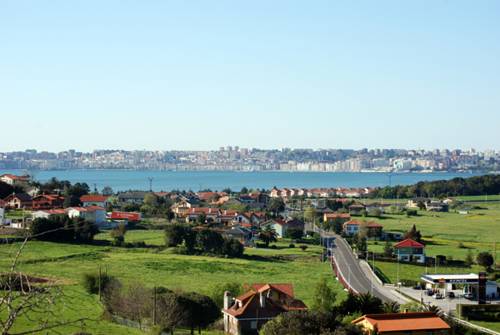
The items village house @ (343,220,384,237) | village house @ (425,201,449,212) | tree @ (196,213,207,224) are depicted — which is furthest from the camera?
village house @ (425,201,449,212)

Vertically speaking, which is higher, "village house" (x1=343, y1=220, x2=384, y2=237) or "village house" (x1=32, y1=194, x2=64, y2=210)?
"village house" (x1=32, y1=194, x2=64, y2=210)

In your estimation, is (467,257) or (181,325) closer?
(181,325)

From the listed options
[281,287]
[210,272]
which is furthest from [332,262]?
[281,287]

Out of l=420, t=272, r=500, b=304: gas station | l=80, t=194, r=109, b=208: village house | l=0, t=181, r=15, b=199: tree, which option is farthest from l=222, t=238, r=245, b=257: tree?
l=0, t=181, r=15, b=199: tree

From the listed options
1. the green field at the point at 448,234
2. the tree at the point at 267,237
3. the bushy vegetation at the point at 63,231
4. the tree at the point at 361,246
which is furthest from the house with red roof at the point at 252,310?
the tree at the point at 267,237

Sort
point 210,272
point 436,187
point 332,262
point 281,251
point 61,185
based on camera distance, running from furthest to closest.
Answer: point 436,187
point 61,185
point 281,251
point 332,262
point 210,272

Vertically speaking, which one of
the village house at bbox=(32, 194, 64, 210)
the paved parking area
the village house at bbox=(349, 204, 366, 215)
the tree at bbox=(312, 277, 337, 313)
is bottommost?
the paved parking area

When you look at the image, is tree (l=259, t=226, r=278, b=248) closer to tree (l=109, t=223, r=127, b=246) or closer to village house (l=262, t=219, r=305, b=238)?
village house (l=262, t=219, r=305, b=238)

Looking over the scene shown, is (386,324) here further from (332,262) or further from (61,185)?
(61,185)
